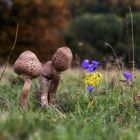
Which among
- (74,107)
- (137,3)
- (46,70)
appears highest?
(137,3)

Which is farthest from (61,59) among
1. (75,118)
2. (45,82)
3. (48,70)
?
(75,118)

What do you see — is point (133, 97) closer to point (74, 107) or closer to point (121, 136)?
point (74, 107)

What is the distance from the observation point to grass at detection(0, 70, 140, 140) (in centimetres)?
285

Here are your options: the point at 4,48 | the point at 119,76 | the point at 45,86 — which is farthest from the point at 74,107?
the point at 4,48

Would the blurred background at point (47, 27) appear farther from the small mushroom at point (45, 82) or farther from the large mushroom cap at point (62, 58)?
the large mushroom cap at point (62, 58)

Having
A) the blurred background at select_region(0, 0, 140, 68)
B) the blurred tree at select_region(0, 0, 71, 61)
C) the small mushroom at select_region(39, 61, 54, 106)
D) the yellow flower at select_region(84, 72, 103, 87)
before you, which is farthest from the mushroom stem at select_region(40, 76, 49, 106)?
the blurred tree at select_region(0, 0, 71, 61)

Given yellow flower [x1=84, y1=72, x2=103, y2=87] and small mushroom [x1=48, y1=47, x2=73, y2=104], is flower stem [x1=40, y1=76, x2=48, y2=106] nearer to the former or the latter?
small mushroom [x1=48, y1=47, x2=73, y2=104]

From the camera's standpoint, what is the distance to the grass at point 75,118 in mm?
2852

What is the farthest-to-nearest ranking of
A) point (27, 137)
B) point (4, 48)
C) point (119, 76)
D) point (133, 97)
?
point (4, 48), point (119, 76), point (133, 97), point (27, 137)

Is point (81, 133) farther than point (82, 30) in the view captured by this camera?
No

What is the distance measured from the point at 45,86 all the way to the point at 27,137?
5.32ft

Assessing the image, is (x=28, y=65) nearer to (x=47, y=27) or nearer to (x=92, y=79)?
(x=92, y=79)

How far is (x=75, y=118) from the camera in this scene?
3.62m

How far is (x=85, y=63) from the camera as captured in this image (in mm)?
4750
